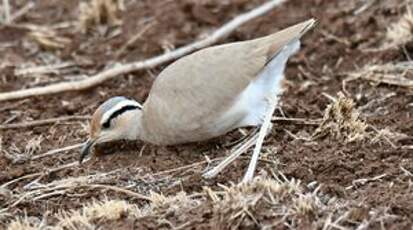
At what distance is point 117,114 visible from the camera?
611 cm

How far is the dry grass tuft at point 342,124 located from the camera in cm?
570

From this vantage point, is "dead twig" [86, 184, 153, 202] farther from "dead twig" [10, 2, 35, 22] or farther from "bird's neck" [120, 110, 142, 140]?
"dead twig" [10, 2, 35, 22]

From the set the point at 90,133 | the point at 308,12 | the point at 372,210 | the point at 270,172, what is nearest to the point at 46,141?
the point at 90,133

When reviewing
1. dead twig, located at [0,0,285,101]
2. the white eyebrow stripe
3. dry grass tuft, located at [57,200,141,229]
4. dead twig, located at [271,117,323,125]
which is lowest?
dead twig, located at [271,117,323,125]

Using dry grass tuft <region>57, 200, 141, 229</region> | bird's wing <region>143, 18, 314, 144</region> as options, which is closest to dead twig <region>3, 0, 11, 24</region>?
bird's wing <region>143, 18, 314, 144</region>

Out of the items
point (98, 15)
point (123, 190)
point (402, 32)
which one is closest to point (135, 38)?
point (98, 15)

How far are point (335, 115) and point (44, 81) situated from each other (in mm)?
2866

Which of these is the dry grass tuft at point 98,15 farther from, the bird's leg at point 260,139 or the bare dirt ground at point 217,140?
the bird's leg at point 260,139

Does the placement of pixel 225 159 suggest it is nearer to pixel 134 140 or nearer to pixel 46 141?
pixel 134 140

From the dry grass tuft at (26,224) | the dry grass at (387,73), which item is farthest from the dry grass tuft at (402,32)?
the dry grass tuft at (26,224)

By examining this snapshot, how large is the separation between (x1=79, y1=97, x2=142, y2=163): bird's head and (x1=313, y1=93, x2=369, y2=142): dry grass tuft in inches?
45.7

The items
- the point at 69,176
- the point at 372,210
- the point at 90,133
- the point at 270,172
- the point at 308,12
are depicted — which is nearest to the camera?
the point at 372,210

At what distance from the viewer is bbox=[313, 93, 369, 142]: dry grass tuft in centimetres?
570

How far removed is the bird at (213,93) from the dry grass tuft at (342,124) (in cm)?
35
